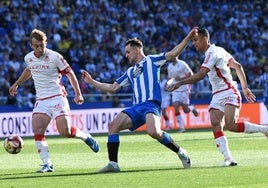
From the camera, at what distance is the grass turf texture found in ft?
40.9

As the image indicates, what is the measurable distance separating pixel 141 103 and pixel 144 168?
111 centimetres

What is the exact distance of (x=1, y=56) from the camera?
3384 cm

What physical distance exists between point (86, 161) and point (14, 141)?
179 cm

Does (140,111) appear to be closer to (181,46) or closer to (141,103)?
(141,103)

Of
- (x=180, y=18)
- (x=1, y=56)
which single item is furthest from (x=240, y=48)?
(x=1, y=56)

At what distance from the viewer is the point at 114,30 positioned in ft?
129

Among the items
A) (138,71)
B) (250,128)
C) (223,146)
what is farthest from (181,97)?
(138,71)

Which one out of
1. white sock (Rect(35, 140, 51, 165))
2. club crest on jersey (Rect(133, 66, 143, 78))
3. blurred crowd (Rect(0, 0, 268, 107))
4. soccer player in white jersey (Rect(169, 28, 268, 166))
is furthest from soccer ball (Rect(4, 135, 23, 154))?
blurred crowd (Rect(0, 0, 268, 107))

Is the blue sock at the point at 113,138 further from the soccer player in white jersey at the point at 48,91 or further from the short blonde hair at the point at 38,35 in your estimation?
the short blonde hair at the point at 38,35

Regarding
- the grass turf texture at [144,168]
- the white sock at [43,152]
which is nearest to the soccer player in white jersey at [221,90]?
the grass turf texture at [144,168]

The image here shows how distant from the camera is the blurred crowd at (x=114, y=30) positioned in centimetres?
3506

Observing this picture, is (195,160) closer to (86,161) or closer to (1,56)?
(86,161)

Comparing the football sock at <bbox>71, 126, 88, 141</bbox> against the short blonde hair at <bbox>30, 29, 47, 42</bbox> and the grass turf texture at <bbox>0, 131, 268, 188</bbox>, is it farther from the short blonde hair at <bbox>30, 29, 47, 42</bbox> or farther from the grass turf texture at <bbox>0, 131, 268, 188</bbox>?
the short blonde hair at <bbox>30, 29, 47, 42</bbox>

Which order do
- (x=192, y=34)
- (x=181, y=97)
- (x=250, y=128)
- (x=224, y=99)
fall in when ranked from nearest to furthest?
(x=192, y=34)
(x=224, y=99)
(x=250, y=128)
(x=181, y=97)
